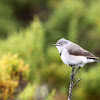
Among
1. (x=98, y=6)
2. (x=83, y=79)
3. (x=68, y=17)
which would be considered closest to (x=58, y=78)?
(x=83, y=79)

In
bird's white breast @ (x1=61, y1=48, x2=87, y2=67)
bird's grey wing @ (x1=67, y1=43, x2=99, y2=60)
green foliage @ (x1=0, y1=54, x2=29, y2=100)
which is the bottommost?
bird's white breast @ (x1=61, y1=48, x2=87, y2=67)

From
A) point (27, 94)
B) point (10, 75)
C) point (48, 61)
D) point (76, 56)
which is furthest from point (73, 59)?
point (48, 61)

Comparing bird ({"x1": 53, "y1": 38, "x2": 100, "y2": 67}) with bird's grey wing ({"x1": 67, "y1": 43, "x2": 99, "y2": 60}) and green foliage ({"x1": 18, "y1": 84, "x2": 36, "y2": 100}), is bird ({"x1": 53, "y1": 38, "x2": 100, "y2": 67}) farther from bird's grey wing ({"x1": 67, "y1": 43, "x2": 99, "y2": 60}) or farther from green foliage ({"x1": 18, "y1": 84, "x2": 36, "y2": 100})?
green foliage ({"x1": 18, "y1": 84, "x2": 36, "y2": 100})

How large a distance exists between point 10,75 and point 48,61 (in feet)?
6.38

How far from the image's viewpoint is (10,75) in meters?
4.44

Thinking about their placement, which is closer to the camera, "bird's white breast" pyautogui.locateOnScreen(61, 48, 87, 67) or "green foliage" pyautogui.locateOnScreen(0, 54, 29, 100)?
"bird's white breast" pyautogui.locateOnScreen(61, 48, 87, 67)

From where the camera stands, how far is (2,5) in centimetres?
1262

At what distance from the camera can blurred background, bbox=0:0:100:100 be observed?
4449mm

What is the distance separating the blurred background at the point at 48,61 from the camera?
175 inches

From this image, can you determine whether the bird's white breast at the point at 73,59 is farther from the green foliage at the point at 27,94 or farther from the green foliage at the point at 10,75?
the green foliage at the point at 10,75

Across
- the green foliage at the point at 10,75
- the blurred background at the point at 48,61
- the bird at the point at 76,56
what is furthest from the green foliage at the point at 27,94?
the bird at the point at 76,56

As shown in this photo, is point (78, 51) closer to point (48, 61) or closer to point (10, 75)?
point (10, 75)

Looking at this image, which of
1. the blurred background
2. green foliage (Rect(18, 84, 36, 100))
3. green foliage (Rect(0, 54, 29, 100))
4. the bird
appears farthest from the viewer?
the blurred background

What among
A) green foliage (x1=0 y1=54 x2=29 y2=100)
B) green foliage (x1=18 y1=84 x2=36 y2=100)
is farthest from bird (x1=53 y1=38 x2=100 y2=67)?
green foliage (x1=0 y1=54 x2=29 y2=100)
